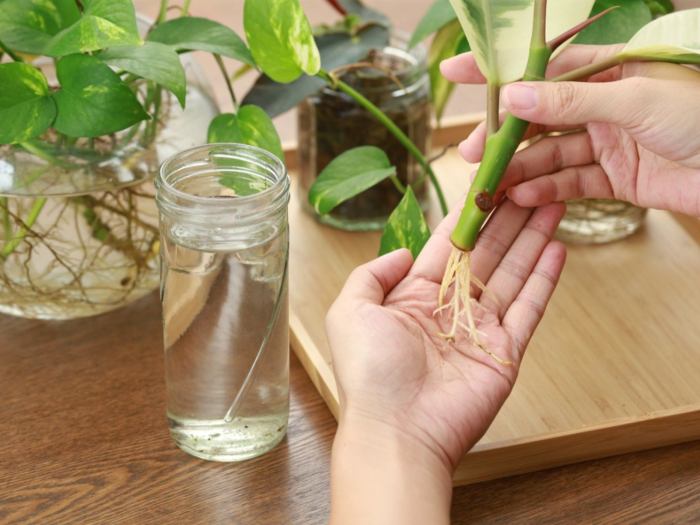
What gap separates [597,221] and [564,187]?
0.17 m

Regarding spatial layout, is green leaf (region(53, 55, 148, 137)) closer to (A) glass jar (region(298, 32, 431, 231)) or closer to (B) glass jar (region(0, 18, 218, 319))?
(B) glass jar (region(0, 18, 218, 319))

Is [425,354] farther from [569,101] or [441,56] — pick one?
[441,56]

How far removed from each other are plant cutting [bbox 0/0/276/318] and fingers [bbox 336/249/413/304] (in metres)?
0.16

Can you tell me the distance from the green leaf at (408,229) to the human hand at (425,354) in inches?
1.3

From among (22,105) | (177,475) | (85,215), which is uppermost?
(22,105)

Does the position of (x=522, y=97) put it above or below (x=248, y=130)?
above

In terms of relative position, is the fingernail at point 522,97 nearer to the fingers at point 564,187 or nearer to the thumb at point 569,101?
the thumb at point 569,101

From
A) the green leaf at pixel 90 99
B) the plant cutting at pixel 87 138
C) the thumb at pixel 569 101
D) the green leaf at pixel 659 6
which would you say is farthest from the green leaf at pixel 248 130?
the green leaf at pixel 659 6

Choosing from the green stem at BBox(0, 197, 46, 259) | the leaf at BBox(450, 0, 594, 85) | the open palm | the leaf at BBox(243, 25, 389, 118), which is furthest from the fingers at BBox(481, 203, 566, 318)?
the green stem at BBox(0, 197, 46, 259)

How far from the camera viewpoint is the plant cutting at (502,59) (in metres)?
0.71

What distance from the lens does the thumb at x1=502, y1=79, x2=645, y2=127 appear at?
0.68m

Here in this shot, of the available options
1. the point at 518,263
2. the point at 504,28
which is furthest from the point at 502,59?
the point at 518,263

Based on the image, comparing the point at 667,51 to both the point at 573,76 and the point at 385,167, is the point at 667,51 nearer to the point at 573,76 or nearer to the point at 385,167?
the point at 573,76

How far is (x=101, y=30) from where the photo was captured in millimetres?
697
